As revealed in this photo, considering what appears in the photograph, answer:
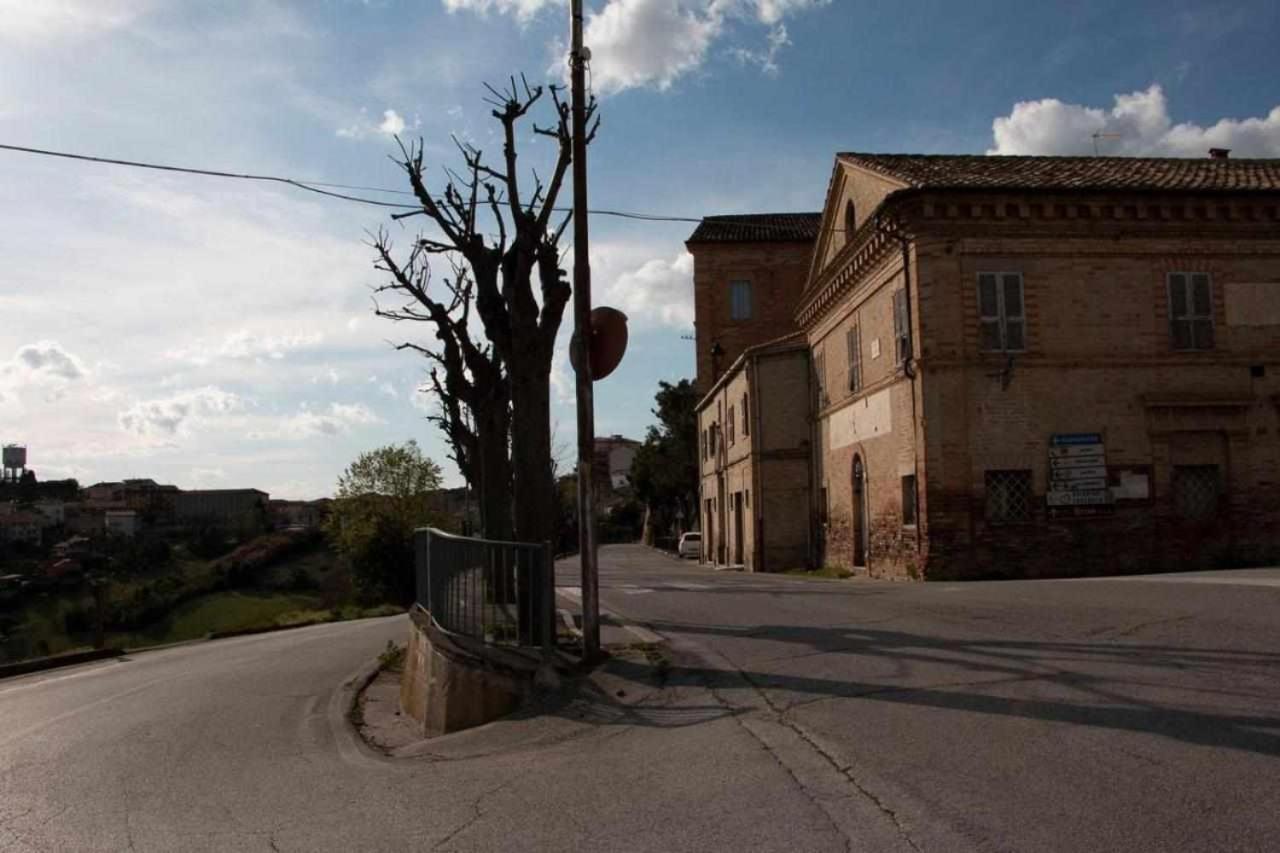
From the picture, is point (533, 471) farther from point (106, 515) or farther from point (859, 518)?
point (106, 515)

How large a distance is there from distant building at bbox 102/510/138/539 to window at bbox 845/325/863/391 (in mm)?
41395

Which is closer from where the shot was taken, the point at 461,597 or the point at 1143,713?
the point at 1143,713

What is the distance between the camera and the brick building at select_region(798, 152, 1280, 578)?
22.4m

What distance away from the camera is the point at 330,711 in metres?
10.8

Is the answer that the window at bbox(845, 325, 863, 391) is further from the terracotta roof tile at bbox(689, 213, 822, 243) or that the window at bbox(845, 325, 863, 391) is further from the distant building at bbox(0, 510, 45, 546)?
the distant building at bbox(0, 510, 45, 546)

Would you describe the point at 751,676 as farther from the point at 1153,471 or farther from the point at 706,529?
the point at 706,529

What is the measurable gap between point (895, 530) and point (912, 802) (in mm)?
20447

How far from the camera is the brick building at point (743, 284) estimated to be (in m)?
48.5

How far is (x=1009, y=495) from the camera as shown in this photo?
74.0ft

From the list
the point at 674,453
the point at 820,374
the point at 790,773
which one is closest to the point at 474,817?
the point at 790,773

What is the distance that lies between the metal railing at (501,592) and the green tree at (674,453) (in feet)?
184

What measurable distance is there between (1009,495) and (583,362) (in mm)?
15799

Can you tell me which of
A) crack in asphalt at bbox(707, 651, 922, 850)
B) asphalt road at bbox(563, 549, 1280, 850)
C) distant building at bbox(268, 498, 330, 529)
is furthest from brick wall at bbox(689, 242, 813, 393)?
distant building at bbox(268, 498, 330, 529)

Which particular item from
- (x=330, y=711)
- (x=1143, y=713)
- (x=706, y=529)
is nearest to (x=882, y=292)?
(x=330, y=711)
